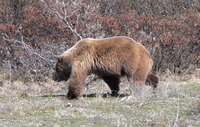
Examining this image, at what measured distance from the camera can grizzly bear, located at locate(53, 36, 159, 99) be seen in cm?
1061

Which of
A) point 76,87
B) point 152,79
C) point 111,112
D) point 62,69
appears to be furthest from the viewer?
point 62,69

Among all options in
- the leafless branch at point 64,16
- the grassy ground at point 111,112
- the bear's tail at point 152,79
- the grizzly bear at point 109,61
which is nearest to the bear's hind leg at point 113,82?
the grizzly bear at point 109,61

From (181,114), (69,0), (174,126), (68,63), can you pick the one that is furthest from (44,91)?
(174,126)

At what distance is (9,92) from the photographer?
13.8 m

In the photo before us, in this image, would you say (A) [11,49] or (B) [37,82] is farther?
(A) [11,49]

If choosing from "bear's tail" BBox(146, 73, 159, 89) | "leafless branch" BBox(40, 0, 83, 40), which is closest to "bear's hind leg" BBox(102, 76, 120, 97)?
"bear's tail" BBox(146, 73, 159, 89)

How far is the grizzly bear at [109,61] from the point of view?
10.6 m

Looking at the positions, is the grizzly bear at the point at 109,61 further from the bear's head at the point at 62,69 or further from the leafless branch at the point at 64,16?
the leafless branch at the point at 64,16

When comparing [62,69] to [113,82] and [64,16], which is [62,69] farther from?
[64,16]

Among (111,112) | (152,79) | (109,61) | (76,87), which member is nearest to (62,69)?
(76,87)

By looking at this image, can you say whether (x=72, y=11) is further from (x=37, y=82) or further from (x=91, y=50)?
(x=91, y=50)

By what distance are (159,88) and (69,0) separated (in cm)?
726

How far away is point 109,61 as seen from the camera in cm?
1091

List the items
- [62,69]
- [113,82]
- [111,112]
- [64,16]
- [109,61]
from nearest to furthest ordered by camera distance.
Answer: [111,112] → [109,61] → [62,69] → [113,82] → [64,16]
